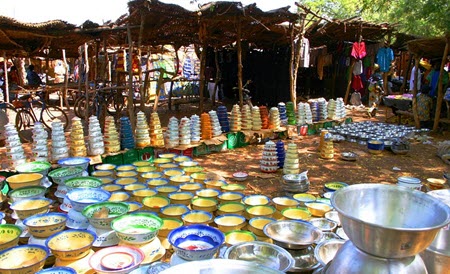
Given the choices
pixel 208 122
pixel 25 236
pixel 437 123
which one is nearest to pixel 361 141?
pixel 437 123

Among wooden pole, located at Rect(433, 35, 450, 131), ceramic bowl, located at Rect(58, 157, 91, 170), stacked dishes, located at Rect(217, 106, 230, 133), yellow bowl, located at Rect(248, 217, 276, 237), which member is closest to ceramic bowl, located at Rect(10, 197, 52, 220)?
ceramic bowl, located at Rect(58, 157, 91, 170)

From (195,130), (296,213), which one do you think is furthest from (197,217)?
(195,130)

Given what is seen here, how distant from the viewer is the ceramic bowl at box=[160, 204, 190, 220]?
Result: 2.94 metres

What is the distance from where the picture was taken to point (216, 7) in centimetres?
687

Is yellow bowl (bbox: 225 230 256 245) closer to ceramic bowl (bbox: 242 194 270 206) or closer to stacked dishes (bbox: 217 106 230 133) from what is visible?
ceramic bowl (bbox: 242 194 270 206)

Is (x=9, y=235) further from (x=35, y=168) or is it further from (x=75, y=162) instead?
(x=75, y=162)

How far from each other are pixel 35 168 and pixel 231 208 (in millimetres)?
2495

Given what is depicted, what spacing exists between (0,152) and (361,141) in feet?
23.2

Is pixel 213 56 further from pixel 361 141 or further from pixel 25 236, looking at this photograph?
pixel 25 236

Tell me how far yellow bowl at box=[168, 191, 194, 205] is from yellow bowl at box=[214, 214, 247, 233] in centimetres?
44

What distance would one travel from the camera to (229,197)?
3.43 m

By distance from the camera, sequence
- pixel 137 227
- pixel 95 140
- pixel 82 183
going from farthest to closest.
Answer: pixel 95 140 → pixel 82 183 → pixel 137 227

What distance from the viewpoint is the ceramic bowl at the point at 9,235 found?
7.66 ft

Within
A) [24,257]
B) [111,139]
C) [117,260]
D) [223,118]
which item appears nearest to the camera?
[117,260]
